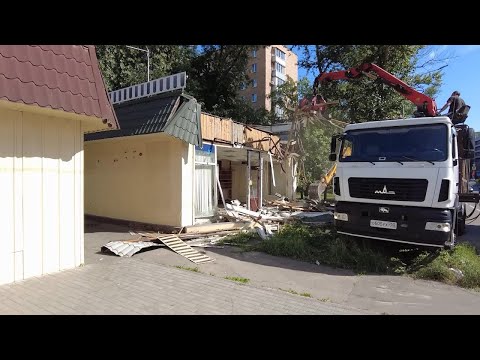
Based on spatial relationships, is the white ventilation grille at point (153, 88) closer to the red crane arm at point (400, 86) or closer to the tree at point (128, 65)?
the red crane arm at point (400, 86)

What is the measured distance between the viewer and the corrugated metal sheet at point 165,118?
9250mm

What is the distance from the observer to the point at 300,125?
1491 centimetres

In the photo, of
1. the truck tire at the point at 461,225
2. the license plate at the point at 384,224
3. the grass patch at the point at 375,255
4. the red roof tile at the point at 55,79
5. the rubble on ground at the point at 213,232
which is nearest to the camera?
the red roof tile at the point at 55,79

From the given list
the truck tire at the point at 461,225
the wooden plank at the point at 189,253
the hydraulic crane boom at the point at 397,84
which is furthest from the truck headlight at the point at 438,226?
the hydraulic crane boom at the point at 397,84

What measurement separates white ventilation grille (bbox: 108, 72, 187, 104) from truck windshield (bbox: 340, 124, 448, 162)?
4885mm

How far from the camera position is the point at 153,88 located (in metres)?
10.6

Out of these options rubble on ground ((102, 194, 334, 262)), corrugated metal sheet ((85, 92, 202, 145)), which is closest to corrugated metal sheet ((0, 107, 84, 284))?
rubble on ground ((102, 194, 334, 262))

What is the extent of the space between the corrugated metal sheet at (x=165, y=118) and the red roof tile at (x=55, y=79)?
308 cm
